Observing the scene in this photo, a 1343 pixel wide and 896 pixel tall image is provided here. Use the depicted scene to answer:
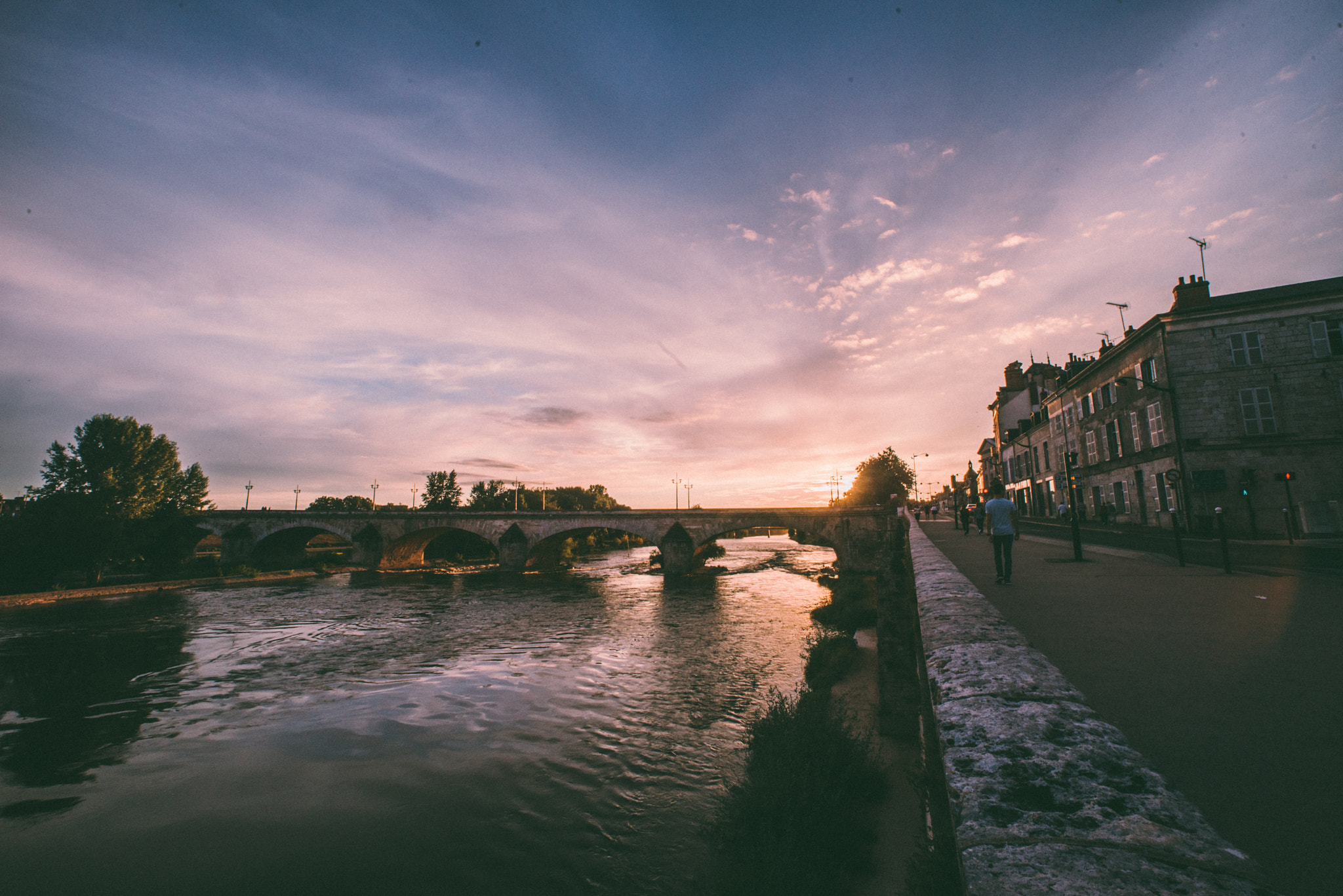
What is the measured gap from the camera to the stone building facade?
2136 centimetres

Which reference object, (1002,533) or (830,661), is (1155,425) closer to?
(830,661)

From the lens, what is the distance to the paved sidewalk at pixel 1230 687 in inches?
89.5

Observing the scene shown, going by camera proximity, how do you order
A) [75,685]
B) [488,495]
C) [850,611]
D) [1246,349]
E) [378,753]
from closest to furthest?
[378,753] → [75,685] → [850,611] → [1246,349] → [488,495]

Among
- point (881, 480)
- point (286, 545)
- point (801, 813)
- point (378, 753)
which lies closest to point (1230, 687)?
point (801, 813)

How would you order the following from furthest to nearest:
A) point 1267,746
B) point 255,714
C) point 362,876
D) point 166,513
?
point 166,513
point 255,714
point 362,876
point 1267,746

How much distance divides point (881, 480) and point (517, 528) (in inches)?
1826

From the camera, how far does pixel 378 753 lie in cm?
1030

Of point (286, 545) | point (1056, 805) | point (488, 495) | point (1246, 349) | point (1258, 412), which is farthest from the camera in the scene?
point (488, 495)

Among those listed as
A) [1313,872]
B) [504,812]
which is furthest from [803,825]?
[1313,872]

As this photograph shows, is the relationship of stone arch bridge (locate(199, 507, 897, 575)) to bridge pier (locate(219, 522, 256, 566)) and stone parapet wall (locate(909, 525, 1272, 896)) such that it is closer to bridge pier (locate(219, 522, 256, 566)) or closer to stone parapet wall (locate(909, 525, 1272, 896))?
bridge pier (locate(219, 522, 256, 566))

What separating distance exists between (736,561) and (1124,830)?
50.7 m

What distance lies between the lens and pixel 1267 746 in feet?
9.80

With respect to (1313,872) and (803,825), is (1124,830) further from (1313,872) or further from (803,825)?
(803,825)

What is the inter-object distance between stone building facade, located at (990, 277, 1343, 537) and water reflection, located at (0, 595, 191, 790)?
32.0 metres
